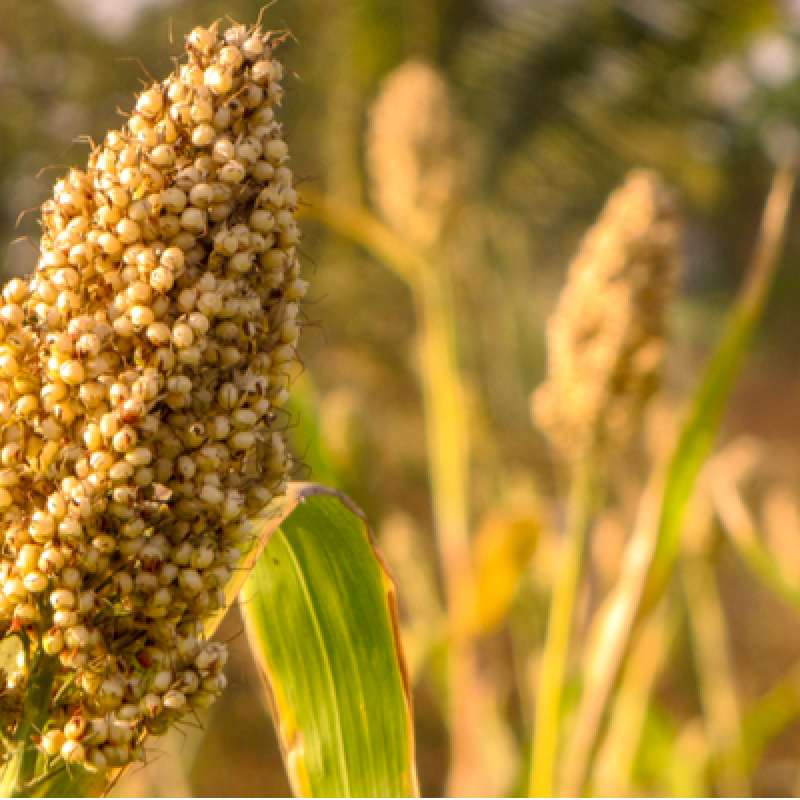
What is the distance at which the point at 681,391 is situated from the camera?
335 cm

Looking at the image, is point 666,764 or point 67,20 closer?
point 666,764

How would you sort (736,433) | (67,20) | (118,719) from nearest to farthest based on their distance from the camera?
(118,719) → (67,20) → (736,433)

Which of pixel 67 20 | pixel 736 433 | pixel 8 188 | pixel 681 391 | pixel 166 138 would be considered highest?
pixel 67 20

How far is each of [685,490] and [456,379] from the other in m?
0.57

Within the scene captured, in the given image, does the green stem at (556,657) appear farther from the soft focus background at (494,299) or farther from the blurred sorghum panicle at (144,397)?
the blurred sorghum panicle at (144,397)

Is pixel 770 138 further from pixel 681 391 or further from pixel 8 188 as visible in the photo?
pixel 8 188

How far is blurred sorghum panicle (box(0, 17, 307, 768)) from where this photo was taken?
13.3 inches

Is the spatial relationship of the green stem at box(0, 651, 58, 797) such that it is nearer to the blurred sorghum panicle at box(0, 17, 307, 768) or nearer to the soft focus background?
the blurred sorghum panicle at box(0, 17, 307, 768)

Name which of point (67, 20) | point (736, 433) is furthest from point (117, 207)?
point (736, 433)

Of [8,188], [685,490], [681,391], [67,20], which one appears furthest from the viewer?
[681,391]

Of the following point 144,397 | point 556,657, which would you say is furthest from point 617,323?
point 144,397

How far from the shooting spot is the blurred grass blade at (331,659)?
49 cm

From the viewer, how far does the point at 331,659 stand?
50 cm

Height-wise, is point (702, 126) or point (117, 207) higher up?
point (702, 126)
